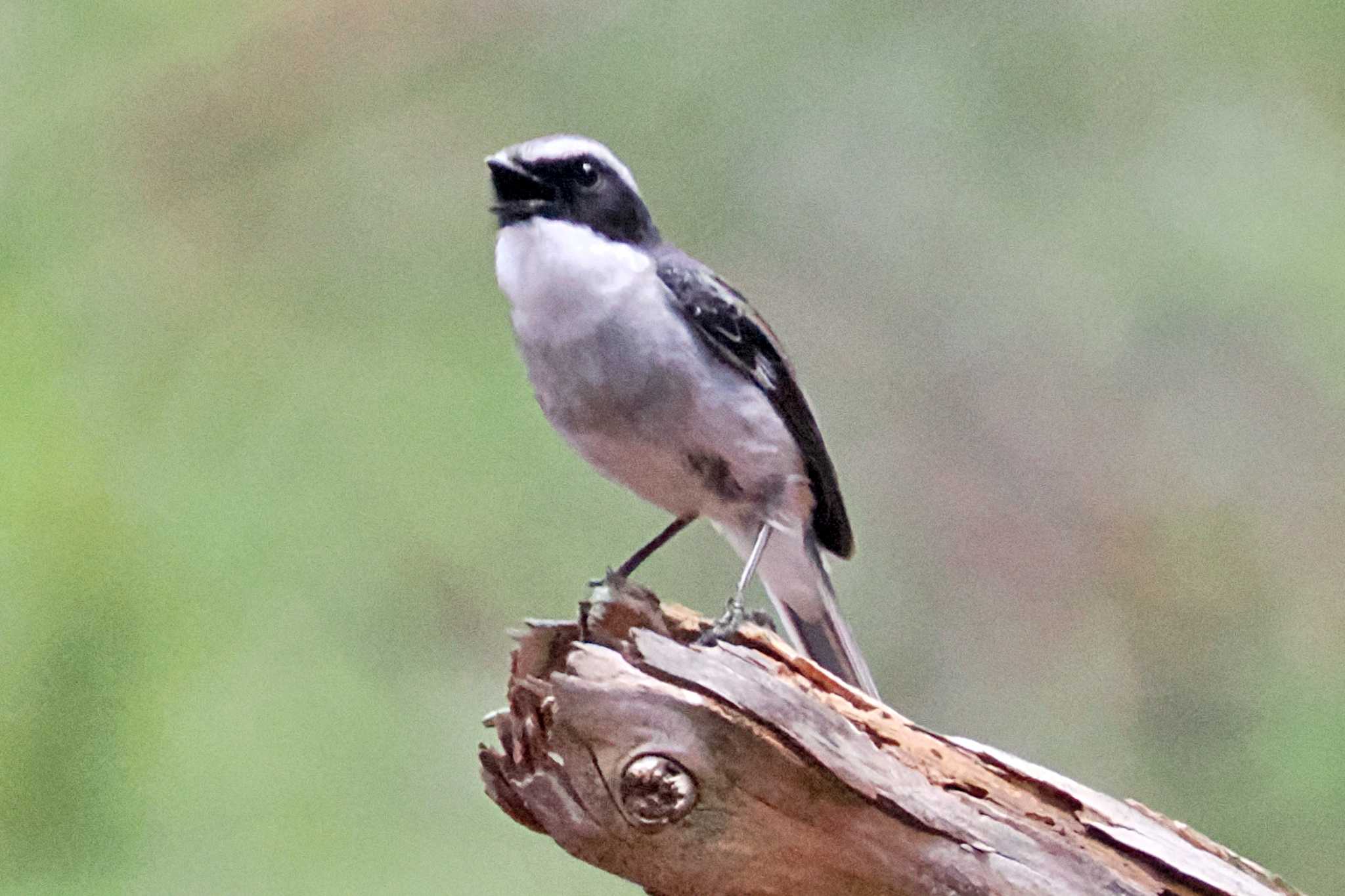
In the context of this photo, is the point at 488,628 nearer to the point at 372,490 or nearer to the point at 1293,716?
the point at 372,490

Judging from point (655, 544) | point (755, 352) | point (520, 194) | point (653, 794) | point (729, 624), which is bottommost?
point (653, 794)

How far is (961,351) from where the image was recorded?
2.78 meters

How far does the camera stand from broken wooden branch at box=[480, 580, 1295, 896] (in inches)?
64.4

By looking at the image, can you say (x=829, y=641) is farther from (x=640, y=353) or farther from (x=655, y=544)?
(x=640, y=353)

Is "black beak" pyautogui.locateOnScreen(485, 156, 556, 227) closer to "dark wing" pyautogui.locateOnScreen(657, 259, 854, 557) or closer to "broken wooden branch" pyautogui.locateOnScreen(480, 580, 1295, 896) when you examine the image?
"dark wing" pyautogui.locateOnScreen(657, 259, 854, 557)

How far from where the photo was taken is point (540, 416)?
8.99 feet

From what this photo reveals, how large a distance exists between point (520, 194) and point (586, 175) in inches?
3.9

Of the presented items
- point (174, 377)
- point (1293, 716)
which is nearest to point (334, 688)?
point (174, 377)

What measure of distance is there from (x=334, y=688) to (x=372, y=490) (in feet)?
1.26

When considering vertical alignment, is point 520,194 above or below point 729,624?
above

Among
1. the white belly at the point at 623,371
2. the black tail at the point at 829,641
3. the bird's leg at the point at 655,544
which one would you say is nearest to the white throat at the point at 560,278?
the white belly at the point at 623,371

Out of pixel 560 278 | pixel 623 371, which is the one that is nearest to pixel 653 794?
pixel 623 371

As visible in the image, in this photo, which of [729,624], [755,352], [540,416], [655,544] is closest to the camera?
[729,624]

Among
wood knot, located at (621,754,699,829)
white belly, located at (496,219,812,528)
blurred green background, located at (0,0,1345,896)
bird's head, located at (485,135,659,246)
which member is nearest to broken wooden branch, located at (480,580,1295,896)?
wood knot, located at (621,754,699,829)
